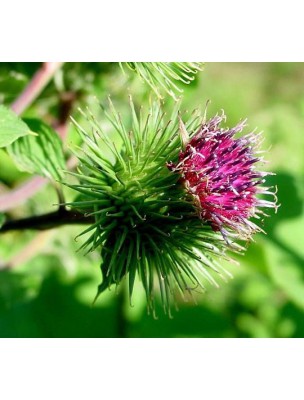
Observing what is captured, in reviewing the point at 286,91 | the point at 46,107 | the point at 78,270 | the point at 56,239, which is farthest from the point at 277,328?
the point at 286,91

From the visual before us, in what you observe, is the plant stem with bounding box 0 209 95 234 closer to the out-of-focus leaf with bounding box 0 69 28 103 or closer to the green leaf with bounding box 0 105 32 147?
the green leaf with bounding box 0 105 32 147

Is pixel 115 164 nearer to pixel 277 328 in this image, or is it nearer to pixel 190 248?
pixel 190 248

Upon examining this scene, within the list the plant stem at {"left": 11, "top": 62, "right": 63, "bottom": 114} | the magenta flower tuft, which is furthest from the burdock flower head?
the plant stem at {"left": 11, "top": 62, "right": 63, "bottom": 114}

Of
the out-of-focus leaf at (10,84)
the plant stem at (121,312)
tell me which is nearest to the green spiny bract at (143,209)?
the out-of-focus leaf at (10,84)

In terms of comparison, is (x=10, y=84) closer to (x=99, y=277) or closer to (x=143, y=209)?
(x=143, y=209)

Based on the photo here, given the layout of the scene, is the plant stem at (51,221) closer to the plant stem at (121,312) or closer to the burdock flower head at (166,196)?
the burdock flower head at (166,196)
